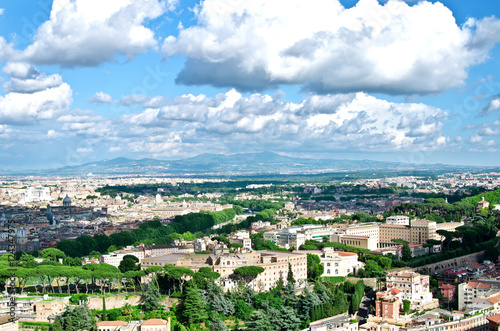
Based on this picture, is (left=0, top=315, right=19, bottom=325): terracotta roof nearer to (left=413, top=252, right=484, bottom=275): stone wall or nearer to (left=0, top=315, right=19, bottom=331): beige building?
(left=0, top=315, right=19, bottom=331): beige building

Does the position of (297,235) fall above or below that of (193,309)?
above

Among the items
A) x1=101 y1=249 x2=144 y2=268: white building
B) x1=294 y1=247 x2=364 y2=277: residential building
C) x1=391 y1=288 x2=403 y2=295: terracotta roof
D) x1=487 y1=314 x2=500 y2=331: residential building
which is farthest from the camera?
x1=101 y1=249 x2=144 y2=268: white building

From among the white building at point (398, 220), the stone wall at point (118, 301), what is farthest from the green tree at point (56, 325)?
the white building at point (398, 220)

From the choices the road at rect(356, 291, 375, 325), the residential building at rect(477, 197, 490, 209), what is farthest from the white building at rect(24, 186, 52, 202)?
the road at rect(356, 291, 375, 325)

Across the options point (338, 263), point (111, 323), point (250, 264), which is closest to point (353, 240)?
point (338, 263)

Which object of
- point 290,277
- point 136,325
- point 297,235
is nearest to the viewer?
point 136,325

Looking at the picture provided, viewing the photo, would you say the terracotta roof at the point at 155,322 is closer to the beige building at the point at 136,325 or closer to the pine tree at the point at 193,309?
the beige building at the point at 136,325

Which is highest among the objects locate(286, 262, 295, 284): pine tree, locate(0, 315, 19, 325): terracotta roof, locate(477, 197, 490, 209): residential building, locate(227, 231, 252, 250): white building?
locate(477, 197, 490, 209): residential building

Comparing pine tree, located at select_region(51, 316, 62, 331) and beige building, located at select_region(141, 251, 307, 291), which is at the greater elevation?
beige building, located at select_region(141, 251, 307, 291)

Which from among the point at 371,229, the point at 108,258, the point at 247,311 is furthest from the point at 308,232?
the point at 247,311

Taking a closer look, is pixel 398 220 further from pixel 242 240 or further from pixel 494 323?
pixel 494 323

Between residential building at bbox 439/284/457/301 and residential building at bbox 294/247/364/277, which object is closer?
residential building at bbox 439/284/457/301

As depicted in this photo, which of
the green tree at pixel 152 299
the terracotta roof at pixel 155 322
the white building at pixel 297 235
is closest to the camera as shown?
the terracotta roof at pixel 155 322
